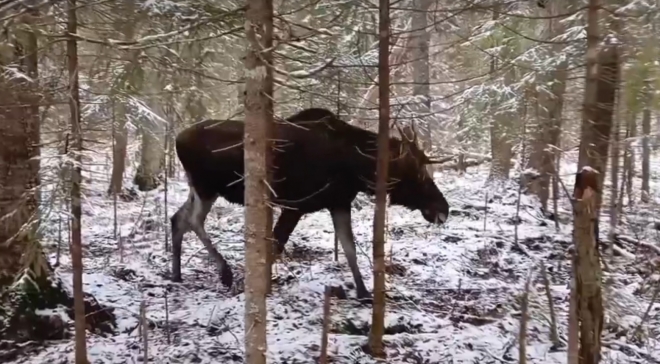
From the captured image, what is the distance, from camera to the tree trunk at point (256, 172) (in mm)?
5008

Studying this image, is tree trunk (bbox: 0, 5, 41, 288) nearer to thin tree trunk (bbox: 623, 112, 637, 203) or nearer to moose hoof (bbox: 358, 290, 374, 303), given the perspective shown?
moose hoof (bbox: 358, 290, 374, 303)

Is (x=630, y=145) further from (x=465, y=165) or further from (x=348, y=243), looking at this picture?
(x=465, y=165)

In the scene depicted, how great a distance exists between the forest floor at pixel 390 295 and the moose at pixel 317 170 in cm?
68

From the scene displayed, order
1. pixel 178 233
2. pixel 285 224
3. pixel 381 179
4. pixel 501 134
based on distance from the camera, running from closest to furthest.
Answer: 1. pixel 381 179
2. pixel 285 224
3. pixel 178 233
4. pixel 501 134

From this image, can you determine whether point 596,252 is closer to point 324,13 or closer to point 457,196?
Result: point 324,13

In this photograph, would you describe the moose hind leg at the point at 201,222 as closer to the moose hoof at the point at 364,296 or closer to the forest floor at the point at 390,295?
the forest floor at the point at 390,295

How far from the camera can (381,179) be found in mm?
6262

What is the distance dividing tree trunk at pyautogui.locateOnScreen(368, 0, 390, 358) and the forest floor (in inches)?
13.3

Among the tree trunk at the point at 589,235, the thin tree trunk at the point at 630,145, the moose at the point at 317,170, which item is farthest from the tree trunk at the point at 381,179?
the thin tree trunk at the point at 630,145

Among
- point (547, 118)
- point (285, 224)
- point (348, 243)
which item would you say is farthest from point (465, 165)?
point (348, 243)

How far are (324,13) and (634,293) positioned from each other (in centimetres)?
587

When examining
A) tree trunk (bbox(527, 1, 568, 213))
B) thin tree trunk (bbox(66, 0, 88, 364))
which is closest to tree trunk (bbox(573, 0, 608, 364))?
thin tree trunk (bbox(66, 0, 88, 364))

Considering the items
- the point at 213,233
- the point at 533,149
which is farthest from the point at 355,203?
the point at 533,149

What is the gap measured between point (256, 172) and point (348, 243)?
11.6 ft
